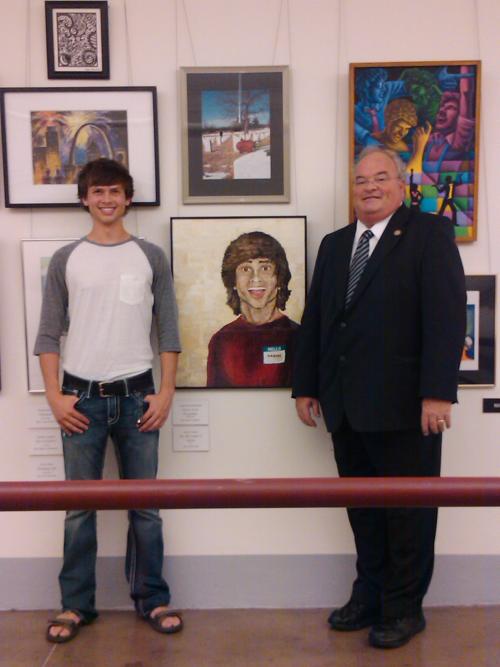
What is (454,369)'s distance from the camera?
6.93 feet

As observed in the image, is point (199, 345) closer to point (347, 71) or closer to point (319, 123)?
point (319, 123)

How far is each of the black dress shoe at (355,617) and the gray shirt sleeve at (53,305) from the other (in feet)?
4.64

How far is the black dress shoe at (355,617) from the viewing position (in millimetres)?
2455

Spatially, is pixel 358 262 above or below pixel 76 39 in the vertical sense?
below

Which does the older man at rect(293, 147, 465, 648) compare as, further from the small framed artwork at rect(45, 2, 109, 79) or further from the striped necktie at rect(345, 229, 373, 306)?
the small framed artwork at rect(45, 2, 109, 79)

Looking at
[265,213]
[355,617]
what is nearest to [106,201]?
[265,213]

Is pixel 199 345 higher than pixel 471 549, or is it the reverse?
pixel 199 345

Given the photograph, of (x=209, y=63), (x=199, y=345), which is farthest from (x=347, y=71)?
(x=199, y=345)

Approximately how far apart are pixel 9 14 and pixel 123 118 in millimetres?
561

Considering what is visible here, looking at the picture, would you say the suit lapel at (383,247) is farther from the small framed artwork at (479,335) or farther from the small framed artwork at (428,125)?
the small framed artwork at (479,335)

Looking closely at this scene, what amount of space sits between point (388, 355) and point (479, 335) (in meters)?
0.55

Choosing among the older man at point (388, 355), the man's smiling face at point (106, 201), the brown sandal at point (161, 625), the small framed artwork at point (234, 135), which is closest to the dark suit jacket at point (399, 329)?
the older man at point (388, 355)

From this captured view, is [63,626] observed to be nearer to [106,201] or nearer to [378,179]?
[106,201]

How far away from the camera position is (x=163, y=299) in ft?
7.88
